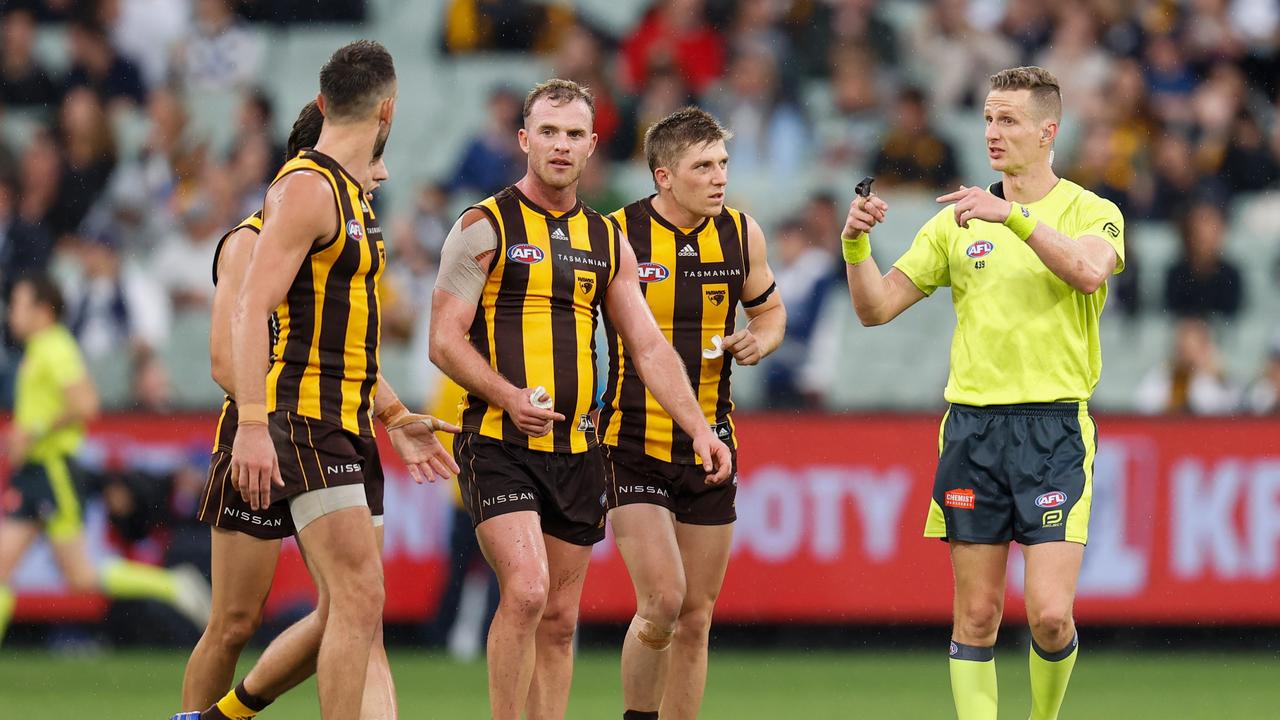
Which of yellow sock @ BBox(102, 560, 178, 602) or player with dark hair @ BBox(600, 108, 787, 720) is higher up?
player with dark hair @ BBox(600, 108, 787, 720)

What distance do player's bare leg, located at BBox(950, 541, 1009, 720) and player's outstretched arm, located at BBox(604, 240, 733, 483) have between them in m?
1.11

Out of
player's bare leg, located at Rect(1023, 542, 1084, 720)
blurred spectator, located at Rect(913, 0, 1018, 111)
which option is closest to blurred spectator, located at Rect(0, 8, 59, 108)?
blurred spectator, located at Rect(913, 0, 1018, 111)

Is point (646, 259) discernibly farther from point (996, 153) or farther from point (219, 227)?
point (219, 227)

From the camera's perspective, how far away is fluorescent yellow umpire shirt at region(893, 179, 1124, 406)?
7.55 m

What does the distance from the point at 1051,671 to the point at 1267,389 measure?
6.71 metres

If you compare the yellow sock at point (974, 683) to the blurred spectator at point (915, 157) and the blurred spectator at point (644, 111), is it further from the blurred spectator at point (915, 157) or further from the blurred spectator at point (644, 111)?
the blurred spectator at point (644, 111)

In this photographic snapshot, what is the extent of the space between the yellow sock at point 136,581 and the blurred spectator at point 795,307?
15.0ft

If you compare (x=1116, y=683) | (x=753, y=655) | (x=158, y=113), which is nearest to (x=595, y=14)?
(x=158, y=113)

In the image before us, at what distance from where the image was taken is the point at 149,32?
17.3 m

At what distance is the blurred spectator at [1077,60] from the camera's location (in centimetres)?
1638

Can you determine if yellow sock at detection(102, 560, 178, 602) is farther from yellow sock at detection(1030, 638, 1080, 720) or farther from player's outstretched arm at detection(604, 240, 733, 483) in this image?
yellow sock at detection(1030, 638, 1080, 720)

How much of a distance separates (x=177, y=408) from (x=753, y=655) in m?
4.50

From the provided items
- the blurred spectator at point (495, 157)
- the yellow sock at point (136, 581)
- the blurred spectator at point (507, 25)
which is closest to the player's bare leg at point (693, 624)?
the yellow sock at point (136, 581)

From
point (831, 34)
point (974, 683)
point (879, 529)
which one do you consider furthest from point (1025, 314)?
point (831, 34)
